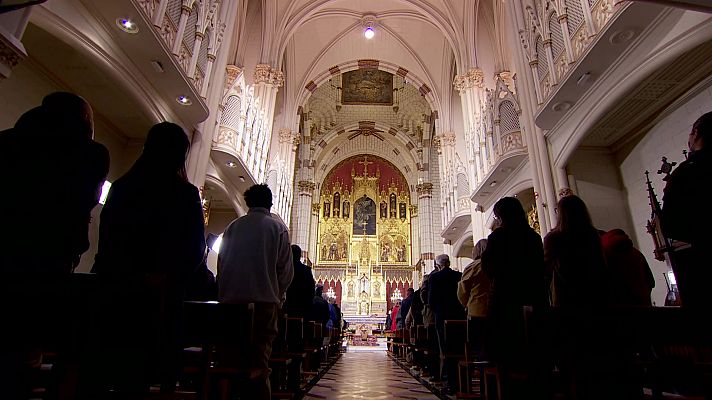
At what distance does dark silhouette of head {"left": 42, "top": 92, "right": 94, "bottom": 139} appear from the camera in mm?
1695

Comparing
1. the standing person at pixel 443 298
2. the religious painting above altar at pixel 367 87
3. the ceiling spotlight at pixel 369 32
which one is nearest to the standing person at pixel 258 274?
the standing person at pixel 443 298

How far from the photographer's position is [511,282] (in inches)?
91.8

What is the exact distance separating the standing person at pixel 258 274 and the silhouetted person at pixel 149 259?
733 millimetres

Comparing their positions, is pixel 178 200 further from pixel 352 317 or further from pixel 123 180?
pixel 352 317

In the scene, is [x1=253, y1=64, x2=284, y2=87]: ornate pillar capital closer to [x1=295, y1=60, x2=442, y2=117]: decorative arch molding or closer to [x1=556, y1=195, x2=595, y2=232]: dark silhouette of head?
[x1=295, y1=60, x2=442, y2=117]: decorative arch molding

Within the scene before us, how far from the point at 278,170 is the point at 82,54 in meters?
7.34

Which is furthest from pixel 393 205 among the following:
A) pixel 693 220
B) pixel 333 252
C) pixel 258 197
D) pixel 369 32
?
pixel 693 220

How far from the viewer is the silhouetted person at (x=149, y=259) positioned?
3.78 ft

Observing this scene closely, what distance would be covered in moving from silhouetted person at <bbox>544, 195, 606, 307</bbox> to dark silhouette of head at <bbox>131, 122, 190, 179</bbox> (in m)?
2.21

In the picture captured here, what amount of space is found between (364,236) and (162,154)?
64.7ft

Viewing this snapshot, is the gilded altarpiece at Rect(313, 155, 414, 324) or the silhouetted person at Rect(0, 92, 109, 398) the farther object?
the gilded altarpiece at Rect(313, 155, 414, 324)

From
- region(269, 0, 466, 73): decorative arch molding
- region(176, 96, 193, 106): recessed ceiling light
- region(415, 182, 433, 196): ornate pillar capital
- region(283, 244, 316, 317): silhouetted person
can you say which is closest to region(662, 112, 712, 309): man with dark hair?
region(283, 244, 316, 317): silhouetted person

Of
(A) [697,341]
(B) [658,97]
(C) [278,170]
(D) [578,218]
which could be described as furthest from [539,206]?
(C) [278,170]

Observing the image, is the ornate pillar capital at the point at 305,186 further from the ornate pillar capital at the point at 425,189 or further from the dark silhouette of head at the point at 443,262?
the dark silhouette of head at the point at 443,262
